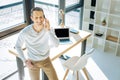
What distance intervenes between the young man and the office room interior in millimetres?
316

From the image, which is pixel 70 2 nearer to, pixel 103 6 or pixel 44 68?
pixel 103 6

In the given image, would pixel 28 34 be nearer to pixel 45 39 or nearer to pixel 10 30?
pixel 45 39

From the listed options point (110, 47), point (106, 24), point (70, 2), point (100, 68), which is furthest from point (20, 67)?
point (110, 47)

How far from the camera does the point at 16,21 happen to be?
3.45m

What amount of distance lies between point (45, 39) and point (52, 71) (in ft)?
1.51

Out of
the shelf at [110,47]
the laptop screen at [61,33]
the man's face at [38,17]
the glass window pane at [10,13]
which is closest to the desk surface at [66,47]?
the laptop screen at [61,33]

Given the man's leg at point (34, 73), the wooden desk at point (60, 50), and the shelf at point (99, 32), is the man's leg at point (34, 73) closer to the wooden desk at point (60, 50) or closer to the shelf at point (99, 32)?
the wooden desk at point (60, 50)

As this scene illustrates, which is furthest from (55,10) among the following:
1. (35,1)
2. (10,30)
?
(10,30)

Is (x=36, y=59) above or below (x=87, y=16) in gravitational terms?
below

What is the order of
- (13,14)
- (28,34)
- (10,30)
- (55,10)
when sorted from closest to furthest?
(28,34) < (10,30) < (13,14) < (55,10)

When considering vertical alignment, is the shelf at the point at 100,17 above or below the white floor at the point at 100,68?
above

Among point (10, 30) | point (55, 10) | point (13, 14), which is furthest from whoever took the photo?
point (55, 10)

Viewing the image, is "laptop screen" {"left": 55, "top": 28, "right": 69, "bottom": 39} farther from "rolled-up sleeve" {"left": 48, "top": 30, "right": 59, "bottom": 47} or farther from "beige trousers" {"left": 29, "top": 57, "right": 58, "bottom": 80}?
"beige trousers" {"left": 29, "top": 57, "right": 58, "bottom": 80}

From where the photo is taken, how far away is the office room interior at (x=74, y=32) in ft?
10.8
